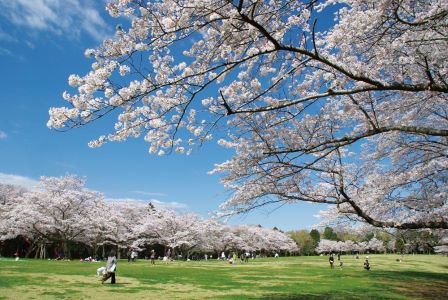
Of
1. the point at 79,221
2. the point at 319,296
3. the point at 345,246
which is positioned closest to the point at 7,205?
the point at 79,221

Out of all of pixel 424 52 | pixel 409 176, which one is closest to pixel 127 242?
pixel 409 176

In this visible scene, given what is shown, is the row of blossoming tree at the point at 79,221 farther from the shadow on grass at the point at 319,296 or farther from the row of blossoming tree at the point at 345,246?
the row of blossoming tree at the point at 345,246

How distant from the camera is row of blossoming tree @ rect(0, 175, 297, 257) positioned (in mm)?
39156

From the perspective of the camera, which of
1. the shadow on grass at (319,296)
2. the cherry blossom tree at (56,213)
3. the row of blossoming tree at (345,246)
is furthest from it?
the row of blossoming tree at (345,246)

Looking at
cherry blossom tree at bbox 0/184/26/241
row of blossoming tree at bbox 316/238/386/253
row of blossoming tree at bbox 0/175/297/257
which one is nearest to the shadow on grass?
row of blossoming tree at bbox 0/175/297/257

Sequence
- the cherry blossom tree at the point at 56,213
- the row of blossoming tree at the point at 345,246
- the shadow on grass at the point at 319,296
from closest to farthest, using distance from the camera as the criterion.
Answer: the shadow on grass at the point at 319,296 → the cherry blossom tree at the point at 56,213 → the row of blossoming tree at the point at 345,246

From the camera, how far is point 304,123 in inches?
375

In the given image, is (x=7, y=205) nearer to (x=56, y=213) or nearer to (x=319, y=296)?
(x=56, y=213)

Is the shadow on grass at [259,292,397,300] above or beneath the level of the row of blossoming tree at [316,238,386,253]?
beneath

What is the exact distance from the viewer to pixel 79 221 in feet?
129

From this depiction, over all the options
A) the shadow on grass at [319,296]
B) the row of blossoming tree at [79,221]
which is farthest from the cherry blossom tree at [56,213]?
the shadow on grass at [319,296]

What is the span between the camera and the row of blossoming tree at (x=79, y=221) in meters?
39.2

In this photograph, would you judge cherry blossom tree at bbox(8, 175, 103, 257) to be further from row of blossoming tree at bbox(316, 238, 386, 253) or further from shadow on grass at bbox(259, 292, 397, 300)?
row of blossoming tree at bbox(316, 238, 386, 253)

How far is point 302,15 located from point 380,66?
283 cm
